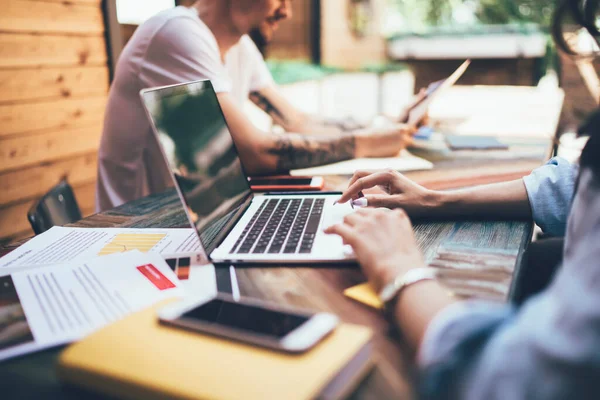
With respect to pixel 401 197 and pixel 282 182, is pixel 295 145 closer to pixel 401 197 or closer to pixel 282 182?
pixel 282 182

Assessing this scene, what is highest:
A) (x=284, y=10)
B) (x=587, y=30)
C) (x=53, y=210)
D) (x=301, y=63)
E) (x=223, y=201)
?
(x=284, y=10)

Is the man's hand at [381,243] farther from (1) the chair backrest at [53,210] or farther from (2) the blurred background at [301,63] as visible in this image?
(1) the chair backrest at [53,210]

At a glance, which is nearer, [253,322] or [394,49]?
[253,322]

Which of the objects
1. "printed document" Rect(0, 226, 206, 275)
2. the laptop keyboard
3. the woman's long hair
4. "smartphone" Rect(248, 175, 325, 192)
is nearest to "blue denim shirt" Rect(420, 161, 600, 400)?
the woman's long hair

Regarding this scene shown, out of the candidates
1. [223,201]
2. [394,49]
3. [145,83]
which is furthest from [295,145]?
[394,49]

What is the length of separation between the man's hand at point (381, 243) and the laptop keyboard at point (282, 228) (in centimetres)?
11

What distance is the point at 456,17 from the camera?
7.95 metres

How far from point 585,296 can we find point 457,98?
14.1ft

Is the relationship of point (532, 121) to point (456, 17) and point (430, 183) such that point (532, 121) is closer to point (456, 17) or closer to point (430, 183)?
point (430, 183)

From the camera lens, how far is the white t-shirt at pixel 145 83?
151 centimetres

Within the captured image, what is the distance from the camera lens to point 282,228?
3.17 feet

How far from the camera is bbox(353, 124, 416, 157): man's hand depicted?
1663 millimetres

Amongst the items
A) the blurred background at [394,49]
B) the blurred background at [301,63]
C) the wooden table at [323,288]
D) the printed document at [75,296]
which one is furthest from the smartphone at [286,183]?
the blurred background at [394,49]

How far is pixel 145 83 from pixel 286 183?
0.58 m
